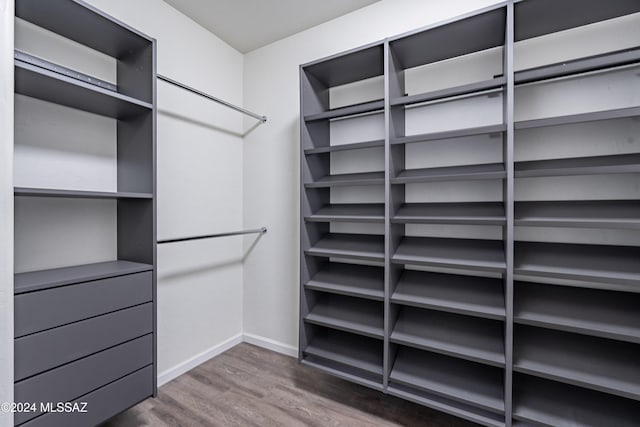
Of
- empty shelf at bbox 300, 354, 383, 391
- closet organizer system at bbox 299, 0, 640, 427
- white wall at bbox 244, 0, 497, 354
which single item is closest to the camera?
closet organizer system at bbox 299, 0, 640, 427

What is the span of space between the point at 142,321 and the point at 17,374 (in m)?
0.45

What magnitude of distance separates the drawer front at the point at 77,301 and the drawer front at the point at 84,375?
186 mm

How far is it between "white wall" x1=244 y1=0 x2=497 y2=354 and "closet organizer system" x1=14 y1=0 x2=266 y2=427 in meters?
1.04

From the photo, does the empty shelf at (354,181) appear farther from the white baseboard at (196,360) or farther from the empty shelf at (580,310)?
the white baseboard at (196,360)

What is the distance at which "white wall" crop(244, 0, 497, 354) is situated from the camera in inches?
91.0

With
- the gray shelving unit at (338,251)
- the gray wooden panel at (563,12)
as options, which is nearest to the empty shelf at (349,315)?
the gray shelving unit at (338,251)

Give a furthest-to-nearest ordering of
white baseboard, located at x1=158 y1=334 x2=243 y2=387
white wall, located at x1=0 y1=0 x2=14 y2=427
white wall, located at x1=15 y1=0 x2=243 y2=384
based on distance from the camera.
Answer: white baseboard, located at x1=158 y1=334 x2=243 y2=387, white wall, located at x1=15 y1=0 x2=243 y2=384, white wall, located at x1=0 y1=0 x2=14 y2=427

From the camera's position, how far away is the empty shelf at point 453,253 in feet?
4.42

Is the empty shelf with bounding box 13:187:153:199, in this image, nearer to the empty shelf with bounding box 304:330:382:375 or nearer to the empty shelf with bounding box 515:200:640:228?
the empty shelf with bounding box 304:330:382:375

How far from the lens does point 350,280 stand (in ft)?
5.78

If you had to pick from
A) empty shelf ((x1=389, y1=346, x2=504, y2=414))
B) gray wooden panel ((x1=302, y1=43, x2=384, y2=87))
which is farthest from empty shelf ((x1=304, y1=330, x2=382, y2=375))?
gray wooden panel ((x1=302, y1=43, x2=384, y2=87))

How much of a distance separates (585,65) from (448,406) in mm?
1566

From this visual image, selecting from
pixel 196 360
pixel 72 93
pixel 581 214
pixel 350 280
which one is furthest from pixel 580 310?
pixel 72 93

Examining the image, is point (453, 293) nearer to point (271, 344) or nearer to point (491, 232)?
point (491, 232)
